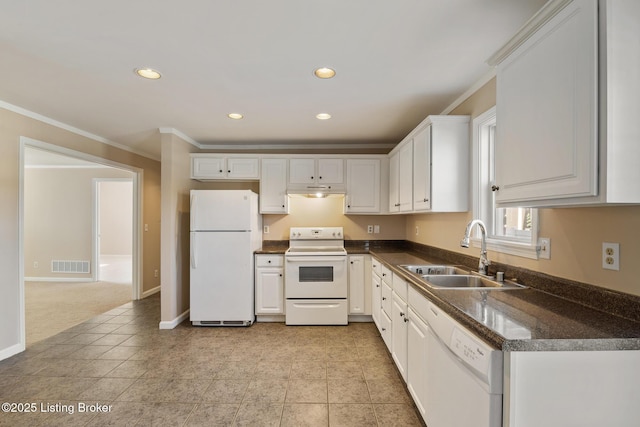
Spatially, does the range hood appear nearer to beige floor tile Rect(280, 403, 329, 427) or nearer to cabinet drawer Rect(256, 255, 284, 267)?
cabinet drawer Rect(256, 255, 284, 267)

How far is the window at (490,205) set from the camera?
1957mm

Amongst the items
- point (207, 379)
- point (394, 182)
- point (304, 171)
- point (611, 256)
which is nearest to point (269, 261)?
point (304, 171)

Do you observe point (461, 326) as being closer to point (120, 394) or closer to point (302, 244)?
point (120, 394)

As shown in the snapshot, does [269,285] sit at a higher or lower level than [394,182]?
lower

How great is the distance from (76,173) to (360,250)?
20.0 ft

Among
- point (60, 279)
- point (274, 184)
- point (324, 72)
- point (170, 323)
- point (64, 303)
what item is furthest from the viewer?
point (60, 279)

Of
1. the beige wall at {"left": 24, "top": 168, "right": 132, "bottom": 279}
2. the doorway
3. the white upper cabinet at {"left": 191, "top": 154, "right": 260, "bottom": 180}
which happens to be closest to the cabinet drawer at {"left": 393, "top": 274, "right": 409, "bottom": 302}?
the white upper cabinet at {"left": 191, "top": 154, "right": 260, "bottom": 180}

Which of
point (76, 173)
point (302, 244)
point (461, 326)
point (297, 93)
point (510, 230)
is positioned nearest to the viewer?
point (461, 326)

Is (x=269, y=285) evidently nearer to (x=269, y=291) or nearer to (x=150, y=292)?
(x=269, y=291)

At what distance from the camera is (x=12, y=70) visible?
6.83 feet

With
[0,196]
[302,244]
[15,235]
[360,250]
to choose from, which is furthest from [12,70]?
[360,250]

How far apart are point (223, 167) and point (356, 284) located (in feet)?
7.60

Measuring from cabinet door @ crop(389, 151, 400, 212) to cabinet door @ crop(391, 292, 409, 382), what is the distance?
1294 millimetres

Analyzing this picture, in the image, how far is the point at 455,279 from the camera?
85.9 inches
